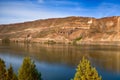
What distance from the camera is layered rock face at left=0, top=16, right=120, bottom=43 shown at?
133625 millimetres

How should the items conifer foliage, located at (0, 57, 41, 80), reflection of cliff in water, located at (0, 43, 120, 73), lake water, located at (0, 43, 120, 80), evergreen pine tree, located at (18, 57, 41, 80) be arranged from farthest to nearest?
reflection of cliff in water, located at (0, 43, 120, 73), lake water, located at (0, 43, 120, 80), evergreen pine tree, located at (18, 57, 41, 80), conifer foliage, located at (0, 57, 41, 80)

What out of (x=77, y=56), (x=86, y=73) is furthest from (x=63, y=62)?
(x=86, y=73)

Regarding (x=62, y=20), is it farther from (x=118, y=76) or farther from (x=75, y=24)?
(x=118, y=76)

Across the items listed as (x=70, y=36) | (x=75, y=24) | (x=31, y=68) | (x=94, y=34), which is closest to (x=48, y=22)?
(x=75, y=24)

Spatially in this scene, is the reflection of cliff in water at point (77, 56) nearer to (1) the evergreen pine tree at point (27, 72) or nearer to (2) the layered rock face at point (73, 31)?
(1) the evergreen pine tree at point (27, 72)

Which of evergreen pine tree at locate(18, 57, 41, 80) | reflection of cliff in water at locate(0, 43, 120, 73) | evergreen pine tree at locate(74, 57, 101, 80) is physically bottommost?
reflection of cliff in water at locate(0, 43, 120, 73)

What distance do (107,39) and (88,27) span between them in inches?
915

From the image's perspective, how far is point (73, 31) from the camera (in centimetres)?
14950

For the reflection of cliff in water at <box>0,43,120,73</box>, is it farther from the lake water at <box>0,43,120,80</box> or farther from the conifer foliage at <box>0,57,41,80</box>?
the conifer foliage at <box>0,57,41,80</box>

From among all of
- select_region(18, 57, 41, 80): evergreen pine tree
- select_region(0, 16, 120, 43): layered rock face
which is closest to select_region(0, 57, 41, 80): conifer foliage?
select_region(18, 57, 41, 80): evergreen pine tree

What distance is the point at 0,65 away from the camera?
1150 cm

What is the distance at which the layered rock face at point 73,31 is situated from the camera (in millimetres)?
133625

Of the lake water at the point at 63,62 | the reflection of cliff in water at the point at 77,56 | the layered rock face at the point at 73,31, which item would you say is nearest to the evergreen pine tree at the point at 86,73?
the lake water at the point at 63,62

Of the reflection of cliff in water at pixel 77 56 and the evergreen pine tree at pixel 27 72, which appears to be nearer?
the evergreen pine tree at pixel 27 72
